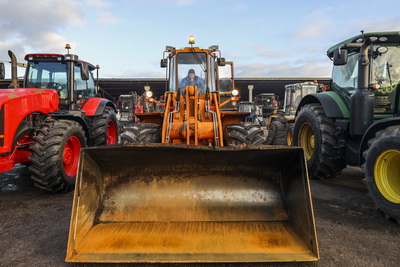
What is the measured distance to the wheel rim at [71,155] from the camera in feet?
15.3

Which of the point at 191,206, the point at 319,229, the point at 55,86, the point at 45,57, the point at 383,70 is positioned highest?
the point at 45,57

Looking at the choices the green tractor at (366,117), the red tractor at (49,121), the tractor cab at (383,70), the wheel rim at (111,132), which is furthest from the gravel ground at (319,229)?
the wheel rim at (111,132)

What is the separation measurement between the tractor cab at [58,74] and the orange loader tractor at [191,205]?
3497 millimetres

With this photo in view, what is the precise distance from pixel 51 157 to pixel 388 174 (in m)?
4.45

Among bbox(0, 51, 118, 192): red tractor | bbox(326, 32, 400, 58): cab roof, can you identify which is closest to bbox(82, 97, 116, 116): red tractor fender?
bbox(0, 51, 118, 192): red tractor

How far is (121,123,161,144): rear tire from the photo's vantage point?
15.0ft

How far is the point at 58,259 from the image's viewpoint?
250 centimetres

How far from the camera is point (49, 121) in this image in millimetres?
4527

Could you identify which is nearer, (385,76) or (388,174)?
(388,174)

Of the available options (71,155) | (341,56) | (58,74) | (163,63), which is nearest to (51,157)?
(71,155)

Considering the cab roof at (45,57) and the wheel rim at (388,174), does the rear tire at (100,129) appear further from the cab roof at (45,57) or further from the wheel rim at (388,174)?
the wheel rim at (388,174)

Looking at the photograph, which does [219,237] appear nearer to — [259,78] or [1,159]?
[1,159]

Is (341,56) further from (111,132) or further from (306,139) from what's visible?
(111,132)

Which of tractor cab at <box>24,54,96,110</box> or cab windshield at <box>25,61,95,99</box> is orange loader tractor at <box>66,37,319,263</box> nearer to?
tractor cab at <box>24,54,96,110</box>
